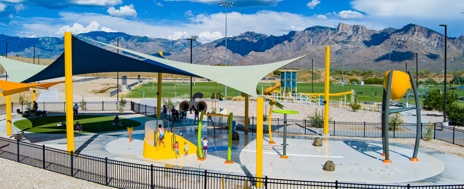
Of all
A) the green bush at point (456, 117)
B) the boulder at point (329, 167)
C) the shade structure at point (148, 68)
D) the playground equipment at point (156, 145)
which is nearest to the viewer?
the boulder at point (329, 167)

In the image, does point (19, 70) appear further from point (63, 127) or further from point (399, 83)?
point (399, 83)

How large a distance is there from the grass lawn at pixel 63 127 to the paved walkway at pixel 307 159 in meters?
1.72

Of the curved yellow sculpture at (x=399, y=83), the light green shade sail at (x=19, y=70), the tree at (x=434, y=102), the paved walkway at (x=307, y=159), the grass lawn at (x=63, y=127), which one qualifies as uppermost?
the light green shade sail at (x=19, y=70)

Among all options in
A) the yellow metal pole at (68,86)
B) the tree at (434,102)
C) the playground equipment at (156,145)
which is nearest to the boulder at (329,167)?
the playground equipment at (156,145)

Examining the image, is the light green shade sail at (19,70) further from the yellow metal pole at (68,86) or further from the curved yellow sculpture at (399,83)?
the curved yellow sculpture at (399,83)

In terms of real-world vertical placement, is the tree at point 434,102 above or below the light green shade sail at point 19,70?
below

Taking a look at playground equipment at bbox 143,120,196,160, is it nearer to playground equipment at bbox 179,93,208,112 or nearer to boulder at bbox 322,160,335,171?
playground equipment at bbox 179,93,208,112

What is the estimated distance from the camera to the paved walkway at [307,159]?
16.5 metres

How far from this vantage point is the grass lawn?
87.7ft

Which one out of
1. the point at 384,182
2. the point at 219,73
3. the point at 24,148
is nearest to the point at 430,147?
the point at 384,182

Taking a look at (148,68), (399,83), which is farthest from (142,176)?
(399,83)

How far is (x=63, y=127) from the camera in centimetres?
2748

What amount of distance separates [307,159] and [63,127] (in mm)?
16184

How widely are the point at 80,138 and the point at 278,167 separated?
11.8 metres
